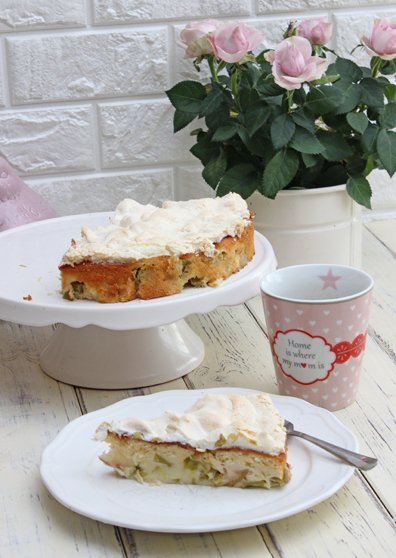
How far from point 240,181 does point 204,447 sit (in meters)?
0.62

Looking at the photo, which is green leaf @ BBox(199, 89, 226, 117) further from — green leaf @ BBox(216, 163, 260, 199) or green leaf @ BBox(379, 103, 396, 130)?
green leaf @ BBox(379, 103, 396, 130)

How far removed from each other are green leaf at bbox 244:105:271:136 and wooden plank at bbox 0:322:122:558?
1.30 ft

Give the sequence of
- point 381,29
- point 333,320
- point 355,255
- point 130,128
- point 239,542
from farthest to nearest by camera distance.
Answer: point 130,128, point 355,255, point 381,29, point 333,320, point 239,542

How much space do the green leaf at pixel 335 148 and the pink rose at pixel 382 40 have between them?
0.13m

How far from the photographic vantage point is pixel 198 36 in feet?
4.95

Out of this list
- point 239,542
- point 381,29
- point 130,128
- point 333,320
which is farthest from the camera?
point 130,128

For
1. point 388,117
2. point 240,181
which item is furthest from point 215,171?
point 388,117

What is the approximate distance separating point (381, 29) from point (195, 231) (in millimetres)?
474

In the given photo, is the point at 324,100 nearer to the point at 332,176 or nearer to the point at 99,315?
the point at 332,176

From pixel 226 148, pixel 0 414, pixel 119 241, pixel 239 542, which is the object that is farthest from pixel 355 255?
pixel 239 542

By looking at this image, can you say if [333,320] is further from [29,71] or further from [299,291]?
[29,71]

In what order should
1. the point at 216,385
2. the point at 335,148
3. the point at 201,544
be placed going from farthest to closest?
the point at 335,148 < the point at 216,385 < the point at 201,544

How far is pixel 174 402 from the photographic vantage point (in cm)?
109

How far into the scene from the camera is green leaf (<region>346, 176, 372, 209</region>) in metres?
1.48
